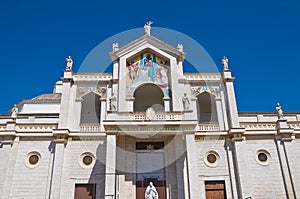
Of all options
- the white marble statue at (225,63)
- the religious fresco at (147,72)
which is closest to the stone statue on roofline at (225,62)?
the white marble statue at (225,63)

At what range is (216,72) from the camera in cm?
2692

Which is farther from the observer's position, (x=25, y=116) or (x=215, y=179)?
(x=25, y=116)

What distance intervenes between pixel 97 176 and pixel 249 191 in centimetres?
1079

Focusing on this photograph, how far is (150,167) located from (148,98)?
7.62m

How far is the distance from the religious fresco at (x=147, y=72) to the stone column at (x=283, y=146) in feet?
30.0

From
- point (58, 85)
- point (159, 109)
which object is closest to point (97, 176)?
point (159, 109)

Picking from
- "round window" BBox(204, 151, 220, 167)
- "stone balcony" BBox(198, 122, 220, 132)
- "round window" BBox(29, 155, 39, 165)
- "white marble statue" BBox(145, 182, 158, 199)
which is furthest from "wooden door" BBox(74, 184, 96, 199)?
"stone balcony" BBox(198, 122, 220, 132)

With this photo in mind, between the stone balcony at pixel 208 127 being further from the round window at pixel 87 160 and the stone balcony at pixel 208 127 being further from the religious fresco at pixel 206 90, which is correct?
the round window at pixel 87 160

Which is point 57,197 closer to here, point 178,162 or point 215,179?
point 178,162

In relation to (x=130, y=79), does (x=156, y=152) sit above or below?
below

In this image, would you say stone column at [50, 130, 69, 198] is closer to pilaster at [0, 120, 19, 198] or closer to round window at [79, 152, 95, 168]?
round window at [79, 152, 95, 168]

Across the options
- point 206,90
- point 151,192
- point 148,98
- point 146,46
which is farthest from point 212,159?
point 146,46

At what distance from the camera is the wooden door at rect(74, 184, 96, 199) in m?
21.9

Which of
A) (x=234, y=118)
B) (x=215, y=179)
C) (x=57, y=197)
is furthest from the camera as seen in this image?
(x=234, y=118)
